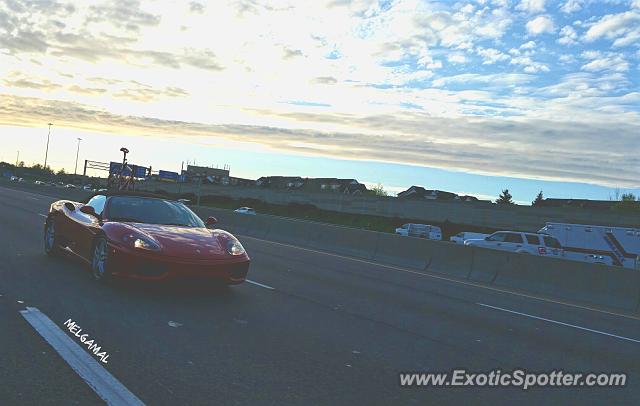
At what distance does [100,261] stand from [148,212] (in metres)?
1.07

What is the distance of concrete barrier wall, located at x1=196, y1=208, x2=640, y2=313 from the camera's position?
12.3 m

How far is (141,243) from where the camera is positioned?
7.44 meters

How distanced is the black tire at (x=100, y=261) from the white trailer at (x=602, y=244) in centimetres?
2456

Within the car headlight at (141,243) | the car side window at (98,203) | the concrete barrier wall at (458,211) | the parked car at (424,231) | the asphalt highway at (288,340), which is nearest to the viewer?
the asphalt highway at (288,340)

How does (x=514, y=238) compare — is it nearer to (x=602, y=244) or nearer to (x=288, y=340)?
(x=602, y=244)

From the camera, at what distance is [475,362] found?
573 centimetres

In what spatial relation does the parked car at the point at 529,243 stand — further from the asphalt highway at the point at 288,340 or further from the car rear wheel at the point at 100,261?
the car rear wheel at the point at 100,261

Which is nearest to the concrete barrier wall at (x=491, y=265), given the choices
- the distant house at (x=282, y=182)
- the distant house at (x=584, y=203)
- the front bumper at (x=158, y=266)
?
the front bumper at (x=158, y=266)

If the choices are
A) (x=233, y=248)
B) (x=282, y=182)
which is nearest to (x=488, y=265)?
(x=233, y=248)

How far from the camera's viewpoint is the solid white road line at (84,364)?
161 inches

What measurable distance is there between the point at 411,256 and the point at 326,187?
105 metres

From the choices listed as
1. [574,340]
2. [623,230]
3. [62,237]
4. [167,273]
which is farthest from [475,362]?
[623,230]

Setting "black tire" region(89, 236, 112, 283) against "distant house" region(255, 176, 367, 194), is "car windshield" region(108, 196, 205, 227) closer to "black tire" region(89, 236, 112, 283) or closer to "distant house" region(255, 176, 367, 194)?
"black tire" region(89, 236, 112, 283)

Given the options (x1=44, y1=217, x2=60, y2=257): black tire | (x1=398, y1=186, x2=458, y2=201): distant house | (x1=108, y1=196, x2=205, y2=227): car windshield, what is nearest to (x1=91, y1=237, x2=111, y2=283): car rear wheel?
(x1=108, y1=196, x2=205, y2=227): car windshield
